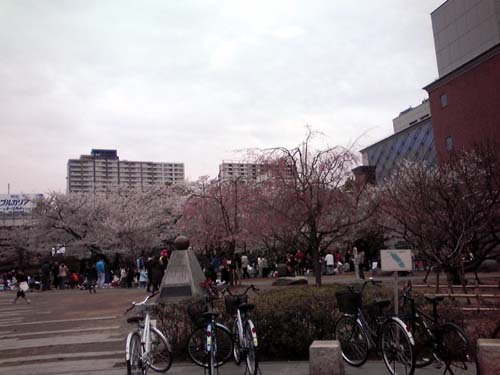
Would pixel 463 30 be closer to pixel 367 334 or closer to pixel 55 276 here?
pixel 55 276

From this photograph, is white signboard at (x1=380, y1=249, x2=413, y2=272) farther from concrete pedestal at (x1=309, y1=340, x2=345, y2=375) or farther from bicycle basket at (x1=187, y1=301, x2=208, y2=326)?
bicycle basket at (x1=187, y1=301, x2=208, y2=326)

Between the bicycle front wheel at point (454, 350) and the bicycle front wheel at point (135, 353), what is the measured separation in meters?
4.06

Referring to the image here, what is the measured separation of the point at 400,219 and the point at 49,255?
123 ft

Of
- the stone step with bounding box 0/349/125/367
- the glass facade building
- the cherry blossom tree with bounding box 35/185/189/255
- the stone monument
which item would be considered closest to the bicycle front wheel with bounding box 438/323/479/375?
A: the stone step with bounding box 0/349/125/367

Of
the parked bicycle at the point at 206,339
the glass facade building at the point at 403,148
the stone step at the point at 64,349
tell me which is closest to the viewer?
the parked bicycle at the point at 206,339

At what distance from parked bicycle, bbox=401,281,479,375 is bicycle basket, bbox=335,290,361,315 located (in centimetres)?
70

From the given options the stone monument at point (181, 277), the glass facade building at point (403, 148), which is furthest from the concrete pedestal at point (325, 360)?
the glass facade building at point (403, 148)

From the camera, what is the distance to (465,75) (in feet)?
144

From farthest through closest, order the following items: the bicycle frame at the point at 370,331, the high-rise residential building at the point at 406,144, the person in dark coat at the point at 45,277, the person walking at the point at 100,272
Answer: the high-rise residential building at the point at 406,144 → the person in dark coat at the point at 45,277 → the person walking at the point at 100,272 → the bicycle frame at the point at 370,331

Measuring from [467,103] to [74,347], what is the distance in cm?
4218

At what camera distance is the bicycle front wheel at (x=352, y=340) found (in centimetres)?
719

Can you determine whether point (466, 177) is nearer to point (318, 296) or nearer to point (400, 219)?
point (400, 219)

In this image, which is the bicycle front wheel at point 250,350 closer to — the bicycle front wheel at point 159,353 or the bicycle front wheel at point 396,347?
the bicycle front wheel at point 159,353

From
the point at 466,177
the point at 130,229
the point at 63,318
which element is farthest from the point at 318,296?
the point at 130,229
